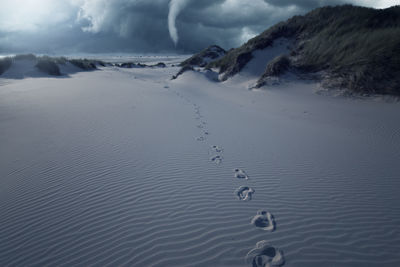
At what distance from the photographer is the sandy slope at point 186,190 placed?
6.83 feet

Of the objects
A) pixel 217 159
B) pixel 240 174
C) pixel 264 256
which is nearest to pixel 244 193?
pixel 240 174

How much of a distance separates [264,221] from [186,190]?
1.30 m

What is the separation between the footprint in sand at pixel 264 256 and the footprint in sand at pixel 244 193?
2.79 feet

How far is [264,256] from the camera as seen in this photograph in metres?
2.02

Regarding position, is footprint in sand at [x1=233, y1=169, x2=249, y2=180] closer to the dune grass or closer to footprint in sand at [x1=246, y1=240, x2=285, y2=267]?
footprint in sand at [x1=246, y1=240, x2=285, y2=267]

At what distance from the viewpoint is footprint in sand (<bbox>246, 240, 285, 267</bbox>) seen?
1.95 metres

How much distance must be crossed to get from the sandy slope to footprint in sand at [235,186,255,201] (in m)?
0.09

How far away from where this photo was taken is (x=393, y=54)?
10047 millimetres

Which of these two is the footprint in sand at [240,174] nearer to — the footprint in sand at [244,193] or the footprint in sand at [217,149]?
the footprint in sand at [244,193]

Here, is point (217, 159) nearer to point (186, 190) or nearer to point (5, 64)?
point (186, 190)

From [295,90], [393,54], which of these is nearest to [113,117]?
[295,90]

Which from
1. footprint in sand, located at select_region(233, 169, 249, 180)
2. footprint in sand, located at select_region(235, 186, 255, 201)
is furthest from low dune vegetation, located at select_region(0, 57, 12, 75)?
footprint in sand, located at select_region(235, 186, 255, 201)

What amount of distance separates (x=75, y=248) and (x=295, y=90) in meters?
13.3

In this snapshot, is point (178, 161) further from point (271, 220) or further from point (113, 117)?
point (113, 117)
